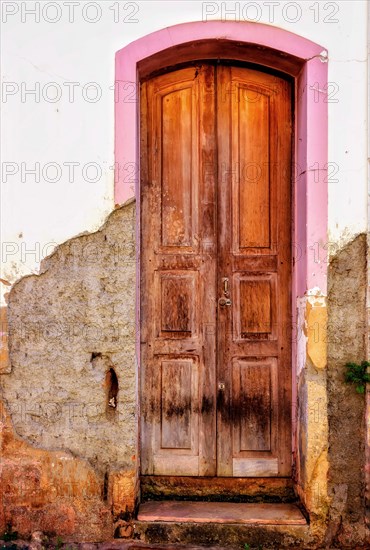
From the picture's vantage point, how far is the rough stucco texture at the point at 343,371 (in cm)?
359

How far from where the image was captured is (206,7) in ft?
11.9

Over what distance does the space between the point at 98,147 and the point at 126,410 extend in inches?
66.5

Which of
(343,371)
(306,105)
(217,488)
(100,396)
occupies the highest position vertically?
(306,105)

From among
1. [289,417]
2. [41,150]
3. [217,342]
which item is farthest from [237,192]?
[289,417]

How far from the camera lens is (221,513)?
3668 millimetres

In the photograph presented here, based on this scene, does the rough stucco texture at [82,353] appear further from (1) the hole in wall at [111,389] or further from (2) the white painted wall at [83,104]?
(2) the white painted wall at [83,104]

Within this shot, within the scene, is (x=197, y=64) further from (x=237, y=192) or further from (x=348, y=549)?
(x=348, y=549)

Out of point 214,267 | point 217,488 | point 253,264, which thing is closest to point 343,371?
point 253,264

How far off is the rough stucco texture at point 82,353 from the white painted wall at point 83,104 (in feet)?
0.46

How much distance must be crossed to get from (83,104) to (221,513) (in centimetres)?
277

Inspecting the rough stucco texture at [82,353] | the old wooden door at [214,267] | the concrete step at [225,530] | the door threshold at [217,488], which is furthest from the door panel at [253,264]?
the rough stucco texture at [82,353]

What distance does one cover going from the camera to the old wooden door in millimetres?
3920

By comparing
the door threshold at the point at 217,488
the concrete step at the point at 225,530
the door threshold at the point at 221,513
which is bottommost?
the concrete step at the point at 225,530

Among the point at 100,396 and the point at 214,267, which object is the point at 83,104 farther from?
the point at 100,396
